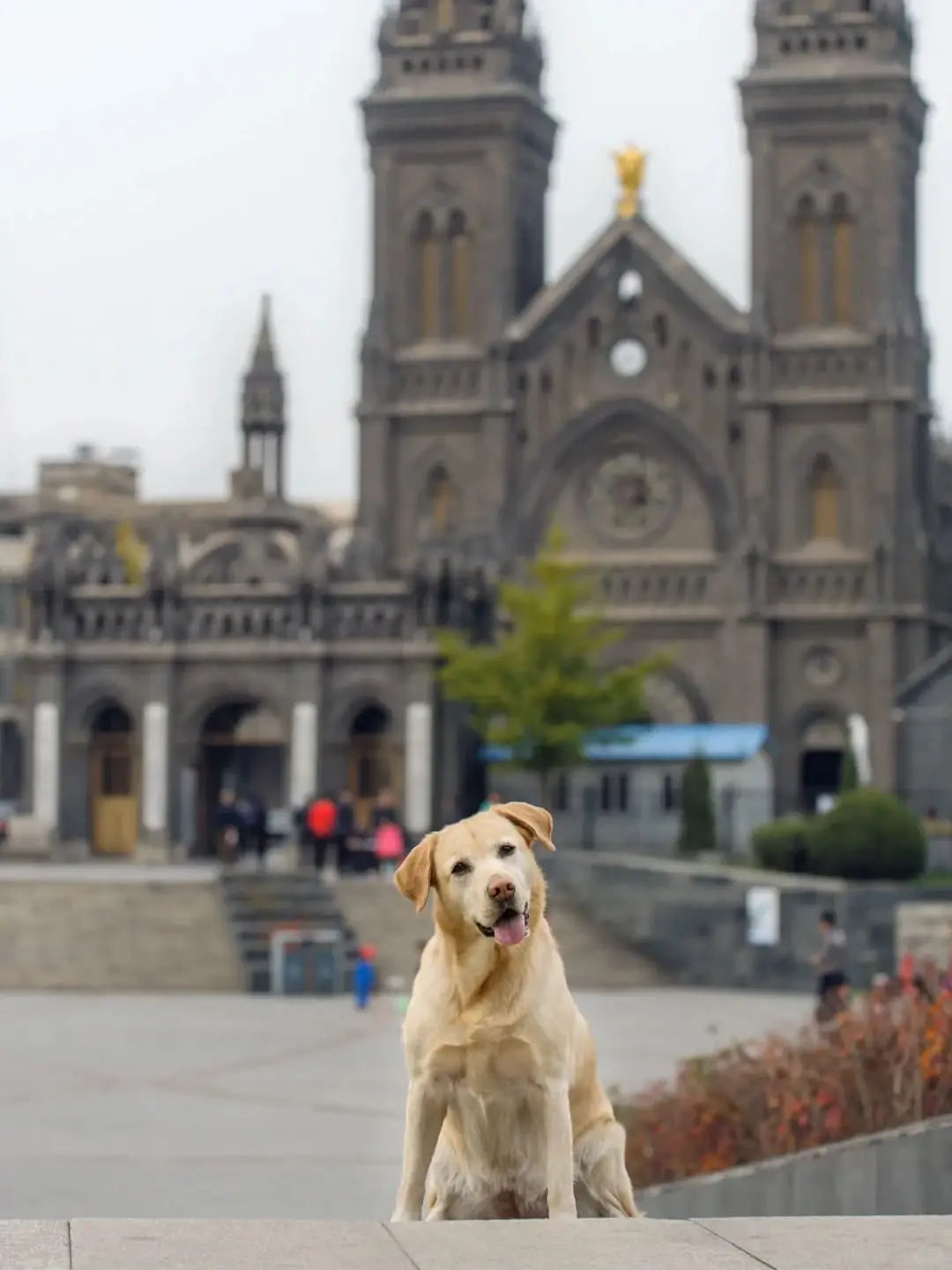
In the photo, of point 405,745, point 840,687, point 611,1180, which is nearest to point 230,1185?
point 611,1180

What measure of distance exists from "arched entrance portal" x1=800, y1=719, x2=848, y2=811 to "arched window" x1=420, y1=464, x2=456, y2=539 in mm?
9590

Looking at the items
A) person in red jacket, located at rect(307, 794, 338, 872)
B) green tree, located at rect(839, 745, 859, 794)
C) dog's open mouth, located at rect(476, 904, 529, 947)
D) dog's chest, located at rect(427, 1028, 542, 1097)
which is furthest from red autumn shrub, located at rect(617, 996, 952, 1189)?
green tree, located at rect(839, 745, 859, 794)

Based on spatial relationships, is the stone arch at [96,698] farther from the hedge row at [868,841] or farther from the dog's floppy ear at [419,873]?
the dog's floppy ear at [419,873]

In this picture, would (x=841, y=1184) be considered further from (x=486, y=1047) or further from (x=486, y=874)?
(x=486, y=874)

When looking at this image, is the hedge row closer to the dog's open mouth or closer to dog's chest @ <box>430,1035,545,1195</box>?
dog's chest @ <box>430,1035,545,1195</box>

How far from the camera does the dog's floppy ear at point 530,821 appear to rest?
28.1 feet

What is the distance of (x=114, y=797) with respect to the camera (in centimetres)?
5909

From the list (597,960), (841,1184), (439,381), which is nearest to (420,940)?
(597,960)

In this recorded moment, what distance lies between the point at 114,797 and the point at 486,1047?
51135mm

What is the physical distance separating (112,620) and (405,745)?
6287 mm

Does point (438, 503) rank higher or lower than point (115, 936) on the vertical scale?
higher

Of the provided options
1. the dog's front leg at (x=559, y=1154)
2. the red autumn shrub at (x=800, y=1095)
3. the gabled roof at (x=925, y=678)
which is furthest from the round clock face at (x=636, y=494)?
the dog's front leg at (x=559, y=1154)

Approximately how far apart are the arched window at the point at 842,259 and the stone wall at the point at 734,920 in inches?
1140

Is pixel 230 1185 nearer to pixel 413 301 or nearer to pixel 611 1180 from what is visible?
pixel 611 1180
